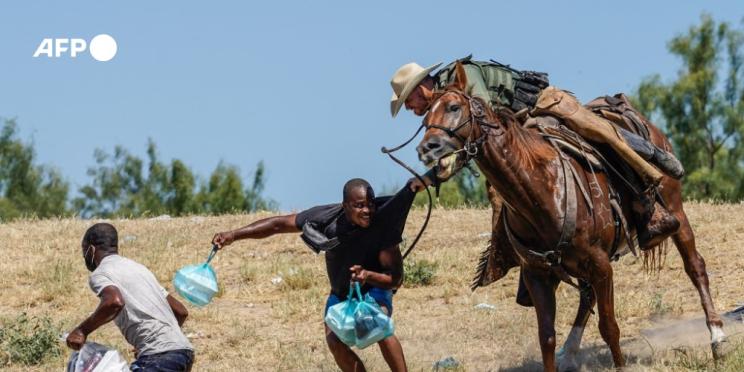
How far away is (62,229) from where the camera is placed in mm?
18062

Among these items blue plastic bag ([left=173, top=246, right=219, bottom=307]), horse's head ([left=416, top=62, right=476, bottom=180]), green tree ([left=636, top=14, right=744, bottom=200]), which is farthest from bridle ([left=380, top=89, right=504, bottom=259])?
green tree ([left=636, top=14, right=744, bottom=200])

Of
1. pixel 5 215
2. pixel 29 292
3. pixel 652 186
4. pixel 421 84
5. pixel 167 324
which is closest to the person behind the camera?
pixel 167 324

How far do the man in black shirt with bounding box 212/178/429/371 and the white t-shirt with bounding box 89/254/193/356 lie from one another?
914mm

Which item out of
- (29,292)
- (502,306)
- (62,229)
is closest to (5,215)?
(62,229)

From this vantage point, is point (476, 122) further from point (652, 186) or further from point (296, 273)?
point (296, 273)

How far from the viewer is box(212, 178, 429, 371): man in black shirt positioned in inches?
360

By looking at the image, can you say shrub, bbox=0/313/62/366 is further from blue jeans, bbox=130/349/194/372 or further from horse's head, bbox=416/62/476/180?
horse's head, bbox=416/62/476/180

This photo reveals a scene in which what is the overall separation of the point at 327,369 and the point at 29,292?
5.22 m

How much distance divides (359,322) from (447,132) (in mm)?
1371

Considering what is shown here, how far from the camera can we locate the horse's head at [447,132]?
867 centimetres

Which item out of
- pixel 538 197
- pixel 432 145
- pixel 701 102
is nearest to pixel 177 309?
pixel 432 145

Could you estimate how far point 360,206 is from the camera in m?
9.12

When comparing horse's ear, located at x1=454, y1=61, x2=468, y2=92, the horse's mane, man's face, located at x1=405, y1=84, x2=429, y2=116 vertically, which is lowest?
the horse's mane

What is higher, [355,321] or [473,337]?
[355,321]
